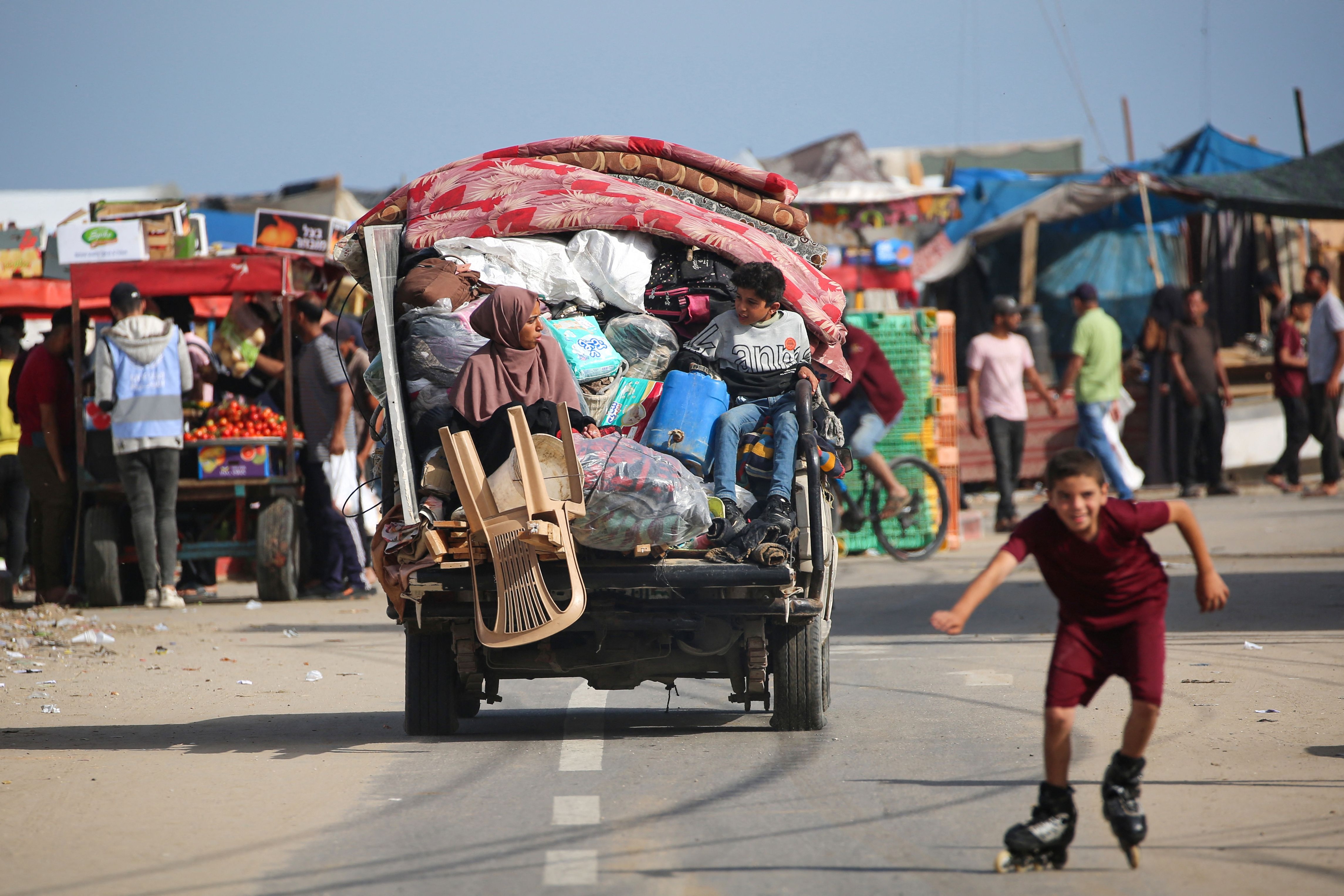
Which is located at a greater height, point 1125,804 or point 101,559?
point 1125,804

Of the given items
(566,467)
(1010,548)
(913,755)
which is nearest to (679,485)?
(566,467)

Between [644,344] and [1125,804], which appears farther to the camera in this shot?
[644,344]

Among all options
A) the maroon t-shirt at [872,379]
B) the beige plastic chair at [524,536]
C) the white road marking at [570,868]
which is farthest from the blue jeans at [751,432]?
the maroon t-shirt at [872,379]

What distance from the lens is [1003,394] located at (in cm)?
1520

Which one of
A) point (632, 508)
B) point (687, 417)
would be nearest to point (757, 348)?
point (687, 417)

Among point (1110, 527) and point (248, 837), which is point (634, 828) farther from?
point (1110, 527)

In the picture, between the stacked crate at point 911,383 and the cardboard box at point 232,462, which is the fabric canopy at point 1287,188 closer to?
the stacked crate at point 911,383

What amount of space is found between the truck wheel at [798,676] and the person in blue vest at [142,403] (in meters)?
6.97

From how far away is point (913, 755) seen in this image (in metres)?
6.09

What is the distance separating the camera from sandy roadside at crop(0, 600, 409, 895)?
15.4ft

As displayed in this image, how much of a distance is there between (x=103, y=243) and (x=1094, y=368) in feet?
31.5

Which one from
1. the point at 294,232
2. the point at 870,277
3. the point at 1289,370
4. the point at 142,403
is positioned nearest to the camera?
the point at 142,403

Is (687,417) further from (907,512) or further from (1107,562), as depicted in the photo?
(907,512)

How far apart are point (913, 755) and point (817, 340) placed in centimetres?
243
